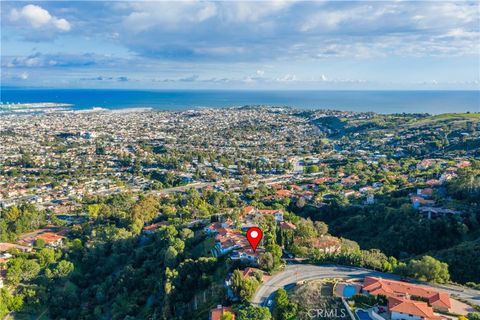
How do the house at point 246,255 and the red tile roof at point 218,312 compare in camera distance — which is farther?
the house at point 246,255

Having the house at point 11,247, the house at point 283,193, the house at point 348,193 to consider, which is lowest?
the house at point 11,247

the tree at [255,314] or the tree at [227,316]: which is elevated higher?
the tree at [255,314]

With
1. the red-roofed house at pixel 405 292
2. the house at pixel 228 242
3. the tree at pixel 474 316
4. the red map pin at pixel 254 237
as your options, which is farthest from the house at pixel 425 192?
the tree at pixel 474 316

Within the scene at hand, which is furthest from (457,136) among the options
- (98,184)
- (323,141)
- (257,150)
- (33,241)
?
→ (33,241)

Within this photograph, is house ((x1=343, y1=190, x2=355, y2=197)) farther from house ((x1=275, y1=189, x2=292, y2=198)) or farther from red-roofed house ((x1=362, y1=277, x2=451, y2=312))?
red-roofed house ((x1=362, y1=277, x2=451, y2=312))

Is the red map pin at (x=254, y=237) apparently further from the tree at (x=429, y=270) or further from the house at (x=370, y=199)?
the house at (x=370, y=199)
